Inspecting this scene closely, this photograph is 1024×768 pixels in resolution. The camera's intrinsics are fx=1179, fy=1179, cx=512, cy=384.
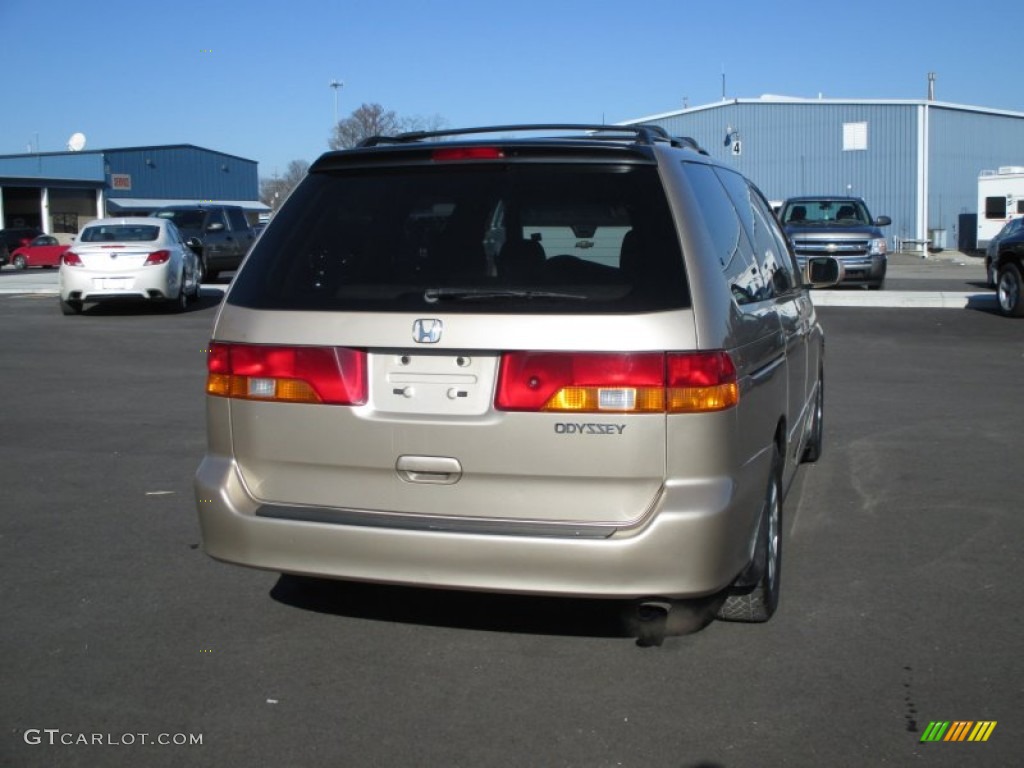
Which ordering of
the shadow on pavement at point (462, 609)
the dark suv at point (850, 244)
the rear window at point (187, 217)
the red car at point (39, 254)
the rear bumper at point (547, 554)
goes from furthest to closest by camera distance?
the red car at point (39, 254)
the rear window at point (187, 217)
the dark suv at point (850, 244)
the shadow on pavement at point (462, 609)
the rear bumper at point (547, 554)

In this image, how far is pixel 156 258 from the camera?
705 inches

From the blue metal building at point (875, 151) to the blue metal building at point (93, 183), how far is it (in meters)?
30.6

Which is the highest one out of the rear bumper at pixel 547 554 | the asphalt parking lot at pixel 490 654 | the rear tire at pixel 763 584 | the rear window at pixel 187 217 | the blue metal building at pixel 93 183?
the blue metal building at pixel 93 183

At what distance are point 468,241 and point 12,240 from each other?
164ft

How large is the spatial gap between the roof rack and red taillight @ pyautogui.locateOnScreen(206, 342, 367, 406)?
1.09 metres

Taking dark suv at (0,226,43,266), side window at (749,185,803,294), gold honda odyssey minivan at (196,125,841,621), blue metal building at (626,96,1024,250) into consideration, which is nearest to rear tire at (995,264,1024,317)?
side window at (749,185,803,294)

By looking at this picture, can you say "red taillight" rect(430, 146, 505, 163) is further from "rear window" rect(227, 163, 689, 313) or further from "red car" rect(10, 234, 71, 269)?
"red car" rect(10, 234, 71, 269)

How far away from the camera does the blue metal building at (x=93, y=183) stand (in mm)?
62469

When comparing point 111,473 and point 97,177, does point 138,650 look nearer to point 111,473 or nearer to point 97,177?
point 111,473

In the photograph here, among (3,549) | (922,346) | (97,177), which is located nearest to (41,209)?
(97,177)

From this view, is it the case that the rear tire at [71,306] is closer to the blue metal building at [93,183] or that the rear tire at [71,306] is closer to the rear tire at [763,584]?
the rear tire at [763,584]

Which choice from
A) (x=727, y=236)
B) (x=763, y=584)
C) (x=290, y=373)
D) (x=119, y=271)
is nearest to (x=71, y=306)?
(x=119, y=271)

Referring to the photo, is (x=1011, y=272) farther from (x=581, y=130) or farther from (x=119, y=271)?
(x=581, y=130)

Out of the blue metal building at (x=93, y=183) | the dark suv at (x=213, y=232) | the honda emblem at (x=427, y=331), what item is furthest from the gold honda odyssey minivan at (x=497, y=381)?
the blue metal building at (x=93, y=183)
